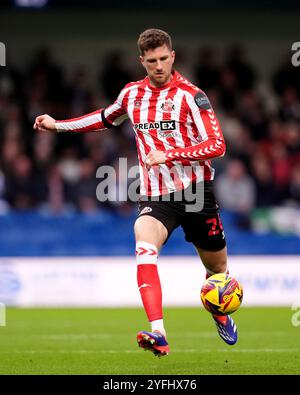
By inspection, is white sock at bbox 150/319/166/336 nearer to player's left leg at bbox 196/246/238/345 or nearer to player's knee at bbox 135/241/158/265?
player's knee at bbox 135/241/158/265

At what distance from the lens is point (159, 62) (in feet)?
24.3

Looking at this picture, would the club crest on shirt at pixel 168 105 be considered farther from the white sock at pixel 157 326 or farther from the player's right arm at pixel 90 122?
the white sock at pixel 157 326

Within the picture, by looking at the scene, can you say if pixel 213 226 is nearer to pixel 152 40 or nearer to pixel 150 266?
pixel 150 266

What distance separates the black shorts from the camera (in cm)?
765

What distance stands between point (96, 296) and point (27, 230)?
4.52 ft

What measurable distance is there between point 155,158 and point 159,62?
77 centimetres

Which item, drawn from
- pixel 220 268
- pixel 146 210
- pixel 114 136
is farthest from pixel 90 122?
pixel 114 136

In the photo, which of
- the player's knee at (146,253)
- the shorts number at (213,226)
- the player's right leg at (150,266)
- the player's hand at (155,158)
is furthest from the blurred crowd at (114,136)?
the player's hand at (155,158)

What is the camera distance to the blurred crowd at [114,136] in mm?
15227

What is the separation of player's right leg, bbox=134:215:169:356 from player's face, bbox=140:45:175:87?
3.47 feet

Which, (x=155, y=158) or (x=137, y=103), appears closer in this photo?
(x=155, y=158)

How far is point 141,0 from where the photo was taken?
15.3 meters

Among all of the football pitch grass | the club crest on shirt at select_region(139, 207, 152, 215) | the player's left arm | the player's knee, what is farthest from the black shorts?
the football pitch grass

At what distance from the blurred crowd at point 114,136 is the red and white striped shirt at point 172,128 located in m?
7.21
